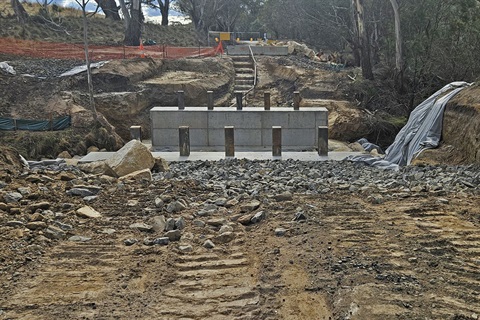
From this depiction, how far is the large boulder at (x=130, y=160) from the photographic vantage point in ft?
32.4

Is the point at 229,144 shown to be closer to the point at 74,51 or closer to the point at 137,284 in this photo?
the point at 137,284

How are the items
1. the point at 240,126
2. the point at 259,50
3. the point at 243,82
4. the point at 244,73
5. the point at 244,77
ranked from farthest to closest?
the point at 259,50
the point at 244,73
the point at 244,77
the point at 243,82
the point at 240,126

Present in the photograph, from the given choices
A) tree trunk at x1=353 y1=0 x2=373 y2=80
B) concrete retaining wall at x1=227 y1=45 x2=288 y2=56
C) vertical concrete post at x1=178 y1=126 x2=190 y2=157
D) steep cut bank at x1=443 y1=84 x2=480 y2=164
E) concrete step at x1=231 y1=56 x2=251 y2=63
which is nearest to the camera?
steep cut bank at x1=443 y1=84 x2=480 y2=164

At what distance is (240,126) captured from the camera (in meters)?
19.5

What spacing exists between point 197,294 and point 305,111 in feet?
49.5

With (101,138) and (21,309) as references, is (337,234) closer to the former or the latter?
(21,309)

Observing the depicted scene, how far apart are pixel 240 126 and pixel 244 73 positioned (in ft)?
35.0

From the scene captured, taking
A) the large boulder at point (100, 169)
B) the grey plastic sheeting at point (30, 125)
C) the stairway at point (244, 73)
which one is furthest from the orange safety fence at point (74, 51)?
the large boulder at point (100, 169)

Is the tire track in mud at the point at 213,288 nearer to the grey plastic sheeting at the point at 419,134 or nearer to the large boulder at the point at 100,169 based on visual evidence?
the large boulder at the point at 100,169

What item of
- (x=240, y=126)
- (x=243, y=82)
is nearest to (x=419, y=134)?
(x=240, y=126)

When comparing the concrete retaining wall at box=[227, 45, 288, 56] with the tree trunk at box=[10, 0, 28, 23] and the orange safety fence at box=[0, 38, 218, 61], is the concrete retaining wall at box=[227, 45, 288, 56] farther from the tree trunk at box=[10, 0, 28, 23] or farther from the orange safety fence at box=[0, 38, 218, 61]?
the tree trunk at box=[10, 0, 28, 23]

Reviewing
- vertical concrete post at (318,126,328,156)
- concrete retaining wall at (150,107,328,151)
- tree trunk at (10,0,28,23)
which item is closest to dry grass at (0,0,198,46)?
tree trunk at (10,0,28,23)

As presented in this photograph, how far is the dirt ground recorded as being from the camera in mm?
4461

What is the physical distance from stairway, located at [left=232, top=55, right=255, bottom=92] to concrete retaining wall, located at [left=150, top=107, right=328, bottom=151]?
7637 mm
